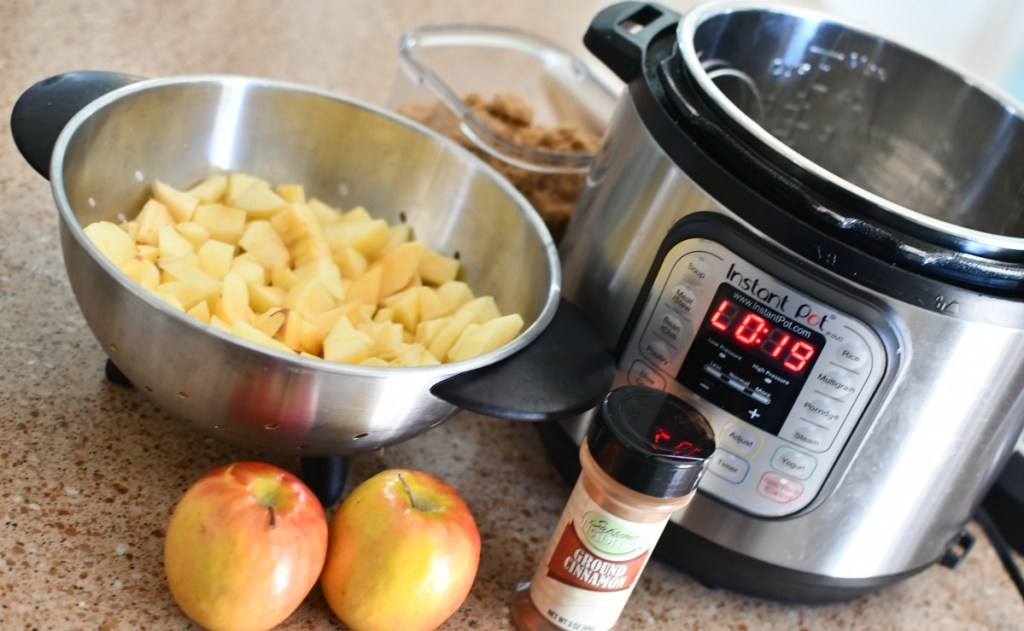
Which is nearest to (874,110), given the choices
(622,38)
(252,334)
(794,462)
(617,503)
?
(622,38)

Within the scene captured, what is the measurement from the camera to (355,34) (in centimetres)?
139

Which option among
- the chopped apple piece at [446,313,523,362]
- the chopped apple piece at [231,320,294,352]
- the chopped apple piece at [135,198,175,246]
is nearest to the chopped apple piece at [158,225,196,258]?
the chopped apple piece at [135,198,175,246]

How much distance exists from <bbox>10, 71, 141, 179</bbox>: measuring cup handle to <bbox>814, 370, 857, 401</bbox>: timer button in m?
0.54

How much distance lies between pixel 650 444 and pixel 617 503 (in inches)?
1.8

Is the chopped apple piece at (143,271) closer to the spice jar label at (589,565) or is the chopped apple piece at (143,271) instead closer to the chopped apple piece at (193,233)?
the chopped apple piece at (193,233)

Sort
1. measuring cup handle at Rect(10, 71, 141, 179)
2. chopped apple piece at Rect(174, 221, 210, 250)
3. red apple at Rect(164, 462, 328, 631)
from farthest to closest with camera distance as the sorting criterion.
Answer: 1. chopped apple piece at Rect(174, 221, 210, 250)
2. measuring cup handle at Rect(10, 71, 141, 179)
3. red apple at Rect(164, 462, 328, 631)

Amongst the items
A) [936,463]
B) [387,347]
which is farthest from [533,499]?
[936,463]

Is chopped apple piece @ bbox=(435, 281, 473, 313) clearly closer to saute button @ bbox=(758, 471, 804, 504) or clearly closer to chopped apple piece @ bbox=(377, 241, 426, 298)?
chopped apple piece @ bbox=(377, 241, 426, 298)

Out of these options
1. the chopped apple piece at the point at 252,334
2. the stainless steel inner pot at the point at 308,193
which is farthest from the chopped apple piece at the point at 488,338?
the chopped apple piece at the point at 252,334

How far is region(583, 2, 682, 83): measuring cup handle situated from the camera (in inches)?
31.6

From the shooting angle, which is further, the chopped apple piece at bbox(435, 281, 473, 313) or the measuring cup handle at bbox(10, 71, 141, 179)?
the chopped apple piece at bbox(435, 281, 473, 313)

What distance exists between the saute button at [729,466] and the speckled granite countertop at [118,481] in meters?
0.13

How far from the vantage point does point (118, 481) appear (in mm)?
735

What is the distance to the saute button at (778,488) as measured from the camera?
738mm
